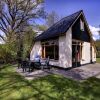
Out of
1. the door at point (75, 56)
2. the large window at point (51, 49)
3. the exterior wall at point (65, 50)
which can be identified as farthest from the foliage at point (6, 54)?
the door at point (75, 56)

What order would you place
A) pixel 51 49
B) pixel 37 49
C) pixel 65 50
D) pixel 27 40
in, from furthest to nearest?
pixel 27 40 < pixel 37 49 < pixel 51 49 < pixel 65 50

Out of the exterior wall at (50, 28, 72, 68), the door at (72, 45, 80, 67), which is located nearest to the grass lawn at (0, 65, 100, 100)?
the exterior wall at (50, 28, 72, 68)

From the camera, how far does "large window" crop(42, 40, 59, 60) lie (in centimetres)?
1556

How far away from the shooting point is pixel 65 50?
1424 centimetres

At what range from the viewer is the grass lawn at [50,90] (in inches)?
295

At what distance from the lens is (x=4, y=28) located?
1006 inches

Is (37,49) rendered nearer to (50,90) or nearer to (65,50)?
(65,50)

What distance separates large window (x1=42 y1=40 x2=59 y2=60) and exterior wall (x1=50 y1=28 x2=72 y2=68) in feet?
2.59

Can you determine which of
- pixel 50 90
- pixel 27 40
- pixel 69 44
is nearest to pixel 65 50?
pixel 69 44

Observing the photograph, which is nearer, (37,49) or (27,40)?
(37,49)

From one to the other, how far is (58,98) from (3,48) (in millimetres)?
13970

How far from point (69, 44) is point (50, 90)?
6.99m

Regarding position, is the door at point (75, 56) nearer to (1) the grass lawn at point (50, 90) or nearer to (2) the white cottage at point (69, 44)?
(2) the white cottage at point (69, 44)

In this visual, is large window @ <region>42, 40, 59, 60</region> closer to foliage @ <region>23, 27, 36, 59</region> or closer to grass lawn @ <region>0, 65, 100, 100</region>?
foliage @ <region>23, 27, 36, 59</region>
